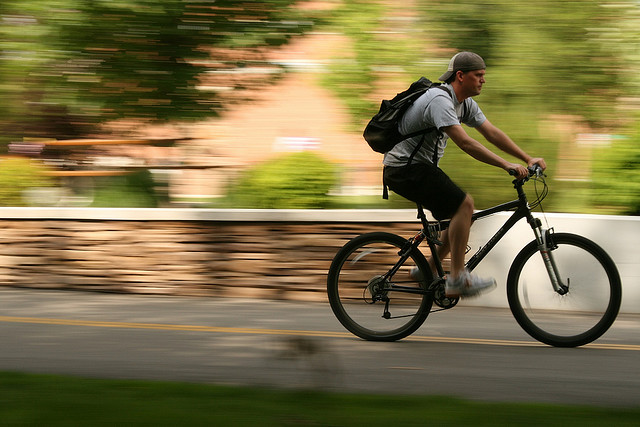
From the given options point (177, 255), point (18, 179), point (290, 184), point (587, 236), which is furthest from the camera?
point (18, 179)

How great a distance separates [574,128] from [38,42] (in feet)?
18.4

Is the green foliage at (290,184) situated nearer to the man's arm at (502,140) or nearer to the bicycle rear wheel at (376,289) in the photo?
the bicycle rear wheel at (376,289)

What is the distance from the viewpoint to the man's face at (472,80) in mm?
6188

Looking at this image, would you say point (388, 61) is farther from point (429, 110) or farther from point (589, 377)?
point (589, 377)

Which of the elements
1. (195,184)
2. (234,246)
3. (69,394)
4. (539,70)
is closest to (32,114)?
(195,184)

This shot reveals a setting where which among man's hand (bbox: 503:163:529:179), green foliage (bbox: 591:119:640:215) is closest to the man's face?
man's hand (bbox: 503:163:529:179)

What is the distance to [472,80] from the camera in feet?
20.3

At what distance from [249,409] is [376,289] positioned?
222 centimetres

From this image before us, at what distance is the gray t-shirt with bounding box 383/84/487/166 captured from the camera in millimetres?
6051

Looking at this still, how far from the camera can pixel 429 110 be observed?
6.10 m

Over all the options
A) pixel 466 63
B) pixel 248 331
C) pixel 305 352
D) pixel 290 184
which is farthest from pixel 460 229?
pixel 290 184

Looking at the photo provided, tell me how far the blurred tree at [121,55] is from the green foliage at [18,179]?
0.61 meters

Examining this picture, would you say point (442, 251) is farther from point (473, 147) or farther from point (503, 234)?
point (473, 147)

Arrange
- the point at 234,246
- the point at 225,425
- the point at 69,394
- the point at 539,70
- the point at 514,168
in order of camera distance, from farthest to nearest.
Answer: the point at 539,70 → the point at 234,246 → the point at 514,168 → the point at 69,394 → the point at 225,425
